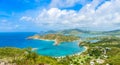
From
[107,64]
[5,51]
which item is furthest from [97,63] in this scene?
[5,51]

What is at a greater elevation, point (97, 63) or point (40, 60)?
point (40, 60)

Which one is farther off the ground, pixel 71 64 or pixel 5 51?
pixel 5 51

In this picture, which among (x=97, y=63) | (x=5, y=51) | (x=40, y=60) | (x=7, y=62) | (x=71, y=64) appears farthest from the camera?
(x=5, y=51)

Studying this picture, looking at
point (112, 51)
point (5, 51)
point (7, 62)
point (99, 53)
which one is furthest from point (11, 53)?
point (112, 51)

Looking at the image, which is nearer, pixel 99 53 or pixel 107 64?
pixel 107 64

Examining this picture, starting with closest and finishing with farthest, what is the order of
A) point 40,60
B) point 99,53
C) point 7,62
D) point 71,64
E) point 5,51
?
point 40,60 → point 7,62 → point 71,64 → point 5,51 → point 99,53

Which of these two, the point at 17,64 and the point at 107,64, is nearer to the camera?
the point at 17,64

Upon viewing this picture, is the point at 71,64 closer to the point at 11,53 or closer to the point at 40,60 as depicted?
the point at 40,60

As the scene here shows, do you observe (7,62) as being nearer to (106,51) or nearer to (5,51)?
(5,51)

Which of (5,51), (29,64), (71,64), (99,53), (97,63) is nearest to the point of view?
(29,64)
